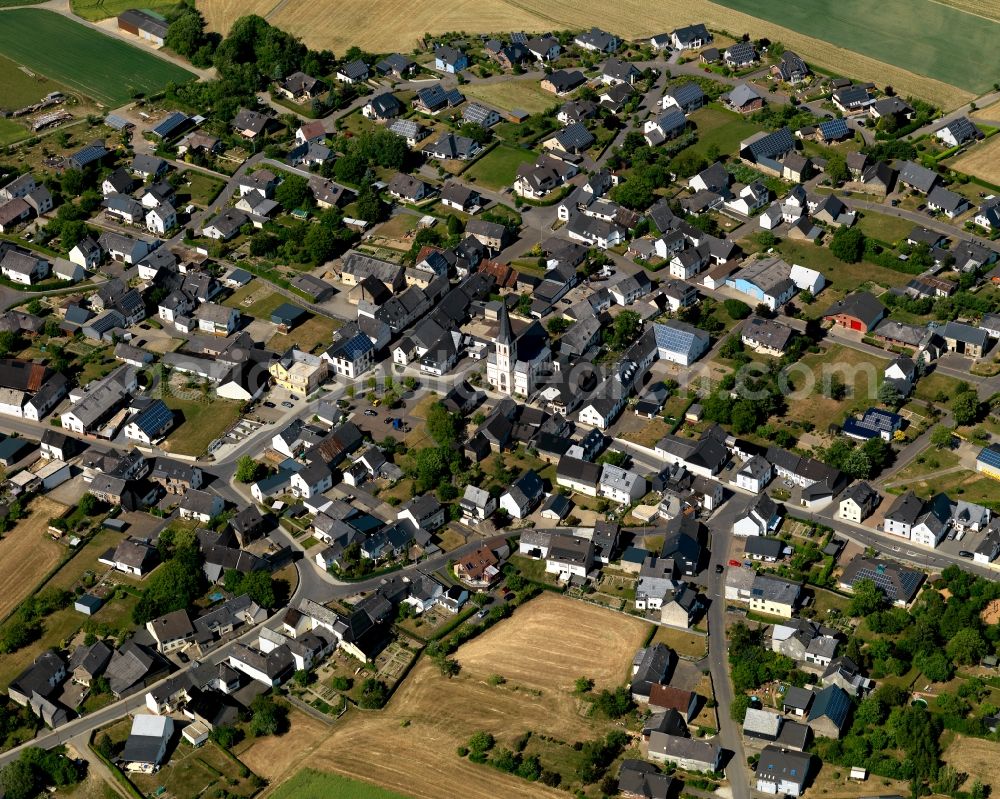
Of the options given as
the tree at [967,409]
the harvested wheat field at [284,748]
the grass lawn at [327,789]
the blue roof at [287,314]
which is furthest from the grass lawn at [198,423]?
the tree at [967,409]

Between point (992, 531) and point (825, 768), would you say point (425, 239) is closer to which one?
point (992, 531)

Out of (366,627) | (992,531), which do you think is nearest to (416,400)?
(366,627)

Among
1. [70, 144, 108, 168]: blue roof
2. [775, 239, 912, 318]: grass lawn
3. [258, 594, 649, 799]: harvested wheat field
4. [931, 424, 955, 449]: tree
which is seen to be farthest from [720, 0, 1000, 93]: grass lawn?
[258, 594, 649, 799]: harvested wheat field

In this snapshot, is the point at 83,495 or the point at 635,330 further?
the point at 635,330

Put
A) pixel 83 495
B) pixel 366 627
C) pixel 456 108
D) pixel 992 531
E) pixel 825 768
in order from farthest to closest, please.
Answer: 1. pixel 456 108
2. pixel 83 495
3. pixel 992 531
4. pixel 366 627
5. pixel 825 768

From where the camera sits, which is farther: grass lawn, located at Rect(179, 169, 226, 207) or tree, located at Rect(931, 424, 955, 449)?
grass lawn, located at Rect(179, 169, 226, 207)

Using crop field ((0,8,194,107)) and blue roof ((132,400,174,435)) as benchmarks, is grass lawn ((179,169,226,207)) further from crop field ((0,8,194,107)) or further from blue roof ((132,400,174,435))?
blue roof ((132,400,174,435))
